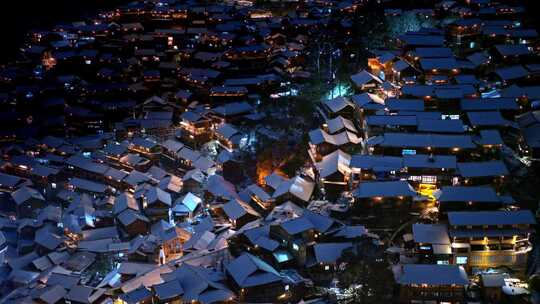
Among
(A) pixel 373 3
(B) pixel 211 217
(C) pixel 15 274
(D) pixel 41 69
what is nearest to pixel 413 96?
(B) pixel 211 217

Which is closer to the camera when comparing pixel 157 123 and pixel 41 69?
pixel 157 123

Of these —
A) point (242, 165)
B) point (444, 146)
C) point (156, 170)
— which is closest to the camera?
point (444, 146)

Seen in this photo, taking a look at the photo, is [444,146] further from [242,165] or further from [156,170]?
[156,170]

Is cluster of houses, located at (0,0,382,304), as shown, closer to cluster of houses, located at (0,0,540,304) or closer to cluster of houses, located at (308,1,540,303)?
cluster of houses, located at (0,0,540,304)

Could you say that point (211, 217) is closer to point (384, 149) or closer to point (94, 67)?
point (384, 149)

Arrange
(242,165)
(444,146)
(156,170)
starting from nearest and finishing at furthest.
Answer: (444,146), (242,165), (156,170)

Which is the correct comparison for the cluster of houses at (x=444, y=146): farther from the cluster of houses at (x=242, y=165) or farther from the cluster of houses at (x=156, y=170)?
the cluster of houses at (x=156, y=170)

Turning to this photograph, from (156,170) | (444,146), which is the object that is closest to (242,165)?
(156,170)

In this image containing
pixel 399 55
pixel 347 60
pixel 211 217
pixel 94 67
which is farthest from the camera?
pixel 94 67
